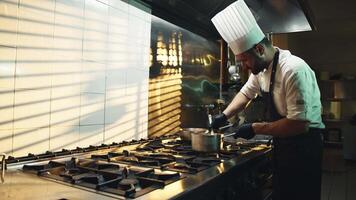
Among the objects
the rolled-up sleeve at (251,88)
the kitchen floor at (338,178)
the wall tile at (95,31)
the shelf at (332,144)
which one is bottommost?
the kitchen floor at (338,178)

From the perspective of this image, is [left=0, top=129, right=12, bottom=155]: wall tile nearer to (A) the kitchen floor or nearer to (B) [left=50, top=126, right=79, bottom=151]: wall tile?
(B) [left=50, top=126, right=79, bottom=151]: wall tile

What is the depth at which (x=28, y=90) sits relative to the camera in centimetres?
128

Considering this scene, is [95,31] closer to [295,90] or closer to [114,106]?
[114,106]

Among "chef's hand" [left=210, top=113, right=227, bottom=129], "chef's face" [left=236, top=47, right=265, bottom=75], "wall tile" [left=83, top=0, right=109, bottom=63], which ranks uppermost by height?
"wall tile" [left=83, top=0, right=109, bottom=63]

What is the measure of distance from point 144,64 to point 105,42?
387mm

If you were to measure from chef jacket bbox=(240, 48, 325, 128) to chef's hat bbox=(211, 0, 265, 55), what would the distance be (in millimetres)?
183

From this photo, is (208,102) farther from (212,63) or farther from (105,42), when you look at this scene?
(105,42)

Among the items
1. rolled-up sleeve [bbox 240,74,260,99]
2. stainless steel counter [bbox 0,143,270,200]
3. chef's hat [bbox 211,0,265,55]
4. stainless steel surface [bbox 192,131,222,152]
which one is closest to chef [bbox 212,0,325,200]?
chef's hat [bbox 211,0,265,55]

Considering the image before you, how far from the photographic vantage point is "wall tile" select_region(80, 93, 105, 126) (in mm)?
1565

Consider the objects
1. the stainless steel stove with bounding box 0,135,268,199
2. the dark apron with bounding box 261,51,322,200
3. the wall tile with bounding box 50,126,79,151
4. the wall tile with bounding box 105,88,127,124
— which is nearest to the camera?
the stainless steel stove with bounding box 0,135,268,199

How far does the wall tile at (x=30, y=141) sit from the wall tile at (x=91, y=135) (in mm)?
216

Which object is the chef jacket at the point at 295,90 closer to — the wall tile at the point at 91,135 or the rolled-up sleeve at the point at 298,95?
the rolled-up sleeve at the point at 298,95

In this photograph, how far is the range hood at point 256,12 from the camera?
1977 millimetres

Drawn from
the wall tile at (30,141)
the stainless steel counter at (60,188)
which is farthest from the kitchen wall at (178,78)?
the stainless steel counter at (60,188)
